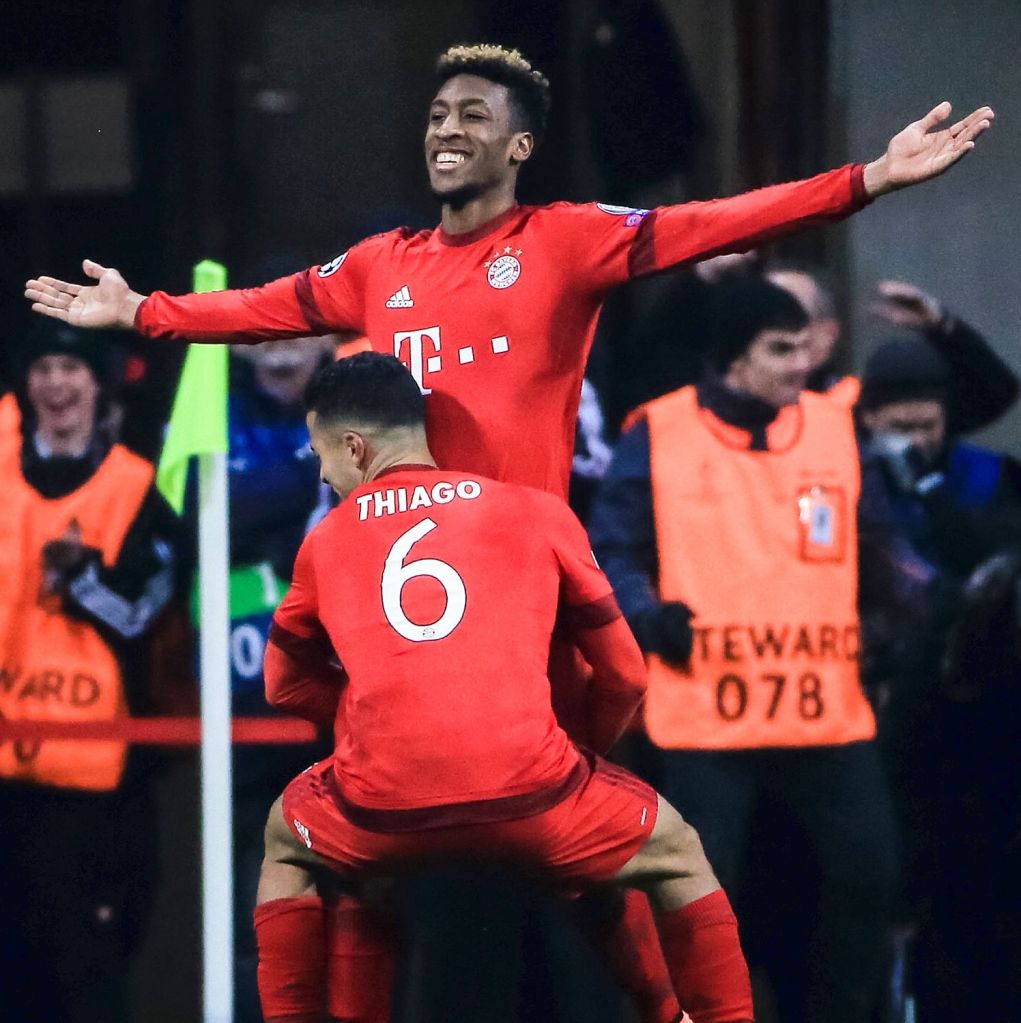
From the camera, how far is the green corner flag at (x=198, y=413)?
15.0 feet

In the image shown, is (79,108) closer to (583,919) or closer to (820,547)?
(820,547)

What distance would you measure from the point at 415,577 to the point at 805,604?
173cm

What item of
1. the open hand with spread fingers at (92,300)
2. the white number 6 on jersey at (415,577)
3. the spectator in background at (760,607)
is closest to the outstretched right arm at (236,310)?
the open hand with spread fingers at (92,300)

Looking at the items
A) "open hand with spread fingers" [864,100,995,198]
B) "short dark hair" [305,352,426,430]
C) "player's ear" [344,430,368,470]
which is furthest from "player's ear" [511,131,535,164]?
"open hand with spread fingers" [864,100,995,198]

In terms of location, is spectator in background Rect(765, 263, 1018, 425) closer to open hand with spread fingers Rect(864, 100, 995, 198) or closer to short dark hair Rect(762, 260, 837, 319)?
short dark hair Rect(762, 260, 837, 319)

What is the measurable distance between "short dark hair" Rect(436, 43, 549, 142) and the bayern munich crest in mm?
300

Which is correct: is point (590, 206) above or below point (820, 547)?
above

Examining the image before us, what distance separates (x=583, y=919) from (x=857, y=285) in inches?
73.4

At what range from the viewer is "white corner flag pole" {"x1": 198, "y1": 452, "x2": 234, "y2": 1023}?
464 centimetres

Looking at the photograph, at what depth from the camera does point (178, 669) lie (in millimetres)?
5062

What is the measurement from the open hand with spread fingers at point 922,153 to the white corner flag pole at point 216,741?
78.3 inches

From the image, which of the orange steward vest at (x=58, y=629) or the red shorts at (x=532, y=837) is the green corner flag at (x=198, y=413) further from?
the red shorts at (x=532, y=837)

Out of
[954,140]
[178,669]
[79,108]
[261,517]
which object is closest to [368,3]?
[79,108]

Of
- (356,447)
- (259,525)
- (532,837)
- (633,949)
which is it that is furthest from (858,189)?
(259,525)
